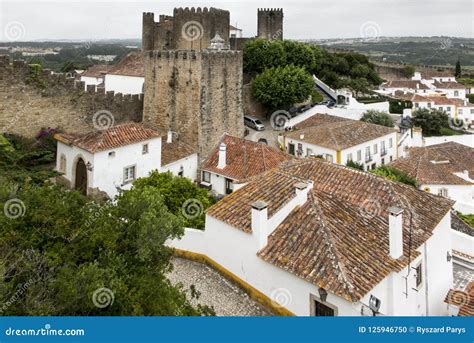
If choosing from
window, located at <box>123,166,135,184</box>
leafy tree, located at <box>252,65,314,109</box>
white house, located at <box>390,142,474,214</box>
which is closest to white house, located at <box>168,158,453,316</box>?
window, located at <box>123,166,135,184</box>

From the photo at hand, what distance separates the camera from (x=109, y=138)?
1598cm

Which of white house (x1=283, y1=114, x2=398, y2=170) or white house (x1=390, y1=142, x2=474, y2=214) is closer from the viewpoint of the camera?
white house (x1=390, y1=142, x2=474, y2=214)

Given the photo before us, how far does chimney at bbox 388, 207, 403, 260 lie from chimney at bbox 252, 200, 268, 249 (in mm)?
2314

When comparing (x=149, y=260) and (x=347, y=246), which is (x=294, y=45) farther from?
(x=149, y=260)

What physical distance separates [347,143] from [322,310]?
16.2 m

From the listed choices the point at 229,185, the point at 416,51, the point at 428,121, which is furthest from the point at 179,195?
the point at 416,51

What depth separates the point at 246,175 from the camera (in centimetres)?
1791

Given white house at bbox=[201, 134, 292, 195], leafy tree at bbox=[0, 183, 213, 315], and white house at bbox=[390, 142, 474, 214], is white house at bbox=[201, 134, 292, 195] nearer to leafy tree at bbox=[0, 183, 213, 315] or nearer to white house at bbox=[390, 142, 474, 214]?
white house at bbox=[390, 142, 474, 214]

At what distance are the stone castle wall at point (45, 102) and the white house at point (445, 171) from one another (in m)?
14.8

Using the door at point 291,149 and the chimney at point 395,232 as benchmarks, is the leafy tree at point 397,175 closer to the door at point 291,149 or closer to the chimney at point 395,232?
the door at point 291,149

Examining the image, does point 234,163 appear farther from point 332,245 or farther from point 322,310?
point 322,310

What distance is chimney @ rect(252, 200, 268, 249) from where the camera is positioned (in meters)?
8.25

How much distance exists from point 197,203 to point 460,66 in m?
72.1

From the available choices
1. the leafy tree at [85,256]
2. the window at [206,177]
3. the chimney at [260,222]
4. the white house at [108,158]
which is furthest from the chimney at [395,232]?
the window at [206,177]
